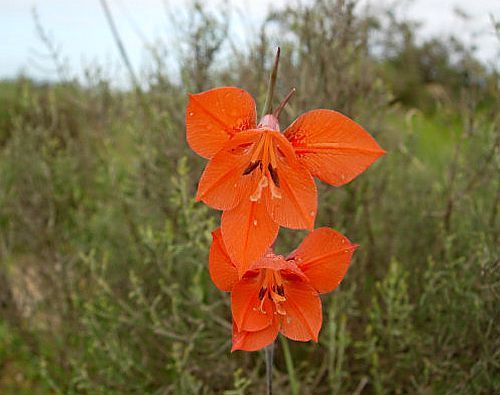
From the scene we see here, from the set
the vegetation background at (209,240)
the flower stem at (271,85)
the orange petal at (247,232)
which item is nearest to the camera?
the flower stem at (271,85)


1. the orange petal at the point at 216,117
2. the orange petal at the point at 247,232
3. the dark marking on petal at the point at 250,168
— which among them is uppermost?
the orange petal at the point at 216,117

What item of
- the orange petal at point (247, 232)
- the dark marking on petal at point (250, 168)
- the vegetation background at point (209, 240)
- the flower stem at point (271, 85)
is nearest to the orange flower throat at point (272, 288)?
the orange petal at point (247, 232)

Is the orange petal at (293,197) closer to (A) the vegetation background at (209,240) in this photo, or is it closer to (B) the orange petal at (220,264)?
(B) the orange petal at (220,264)

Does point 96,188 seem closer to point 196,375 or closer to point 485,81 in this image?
point 196,375

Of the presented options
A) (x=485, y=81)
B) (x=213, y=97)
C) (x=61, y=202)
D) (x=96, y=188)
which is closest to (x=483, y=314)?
(x=213, y=97)

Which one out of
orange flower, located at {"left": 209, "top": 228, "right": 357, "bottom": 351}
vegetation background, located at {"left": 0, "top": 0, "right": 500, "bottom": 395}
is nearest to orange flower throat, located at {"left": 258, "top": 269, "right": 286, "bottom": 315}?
orange flower, located at {"left": 209, "top": 228, "right": 357, "bottom": 351}

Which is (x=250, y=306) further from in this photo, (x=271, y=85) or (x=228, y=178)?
(x=271, y=85)
